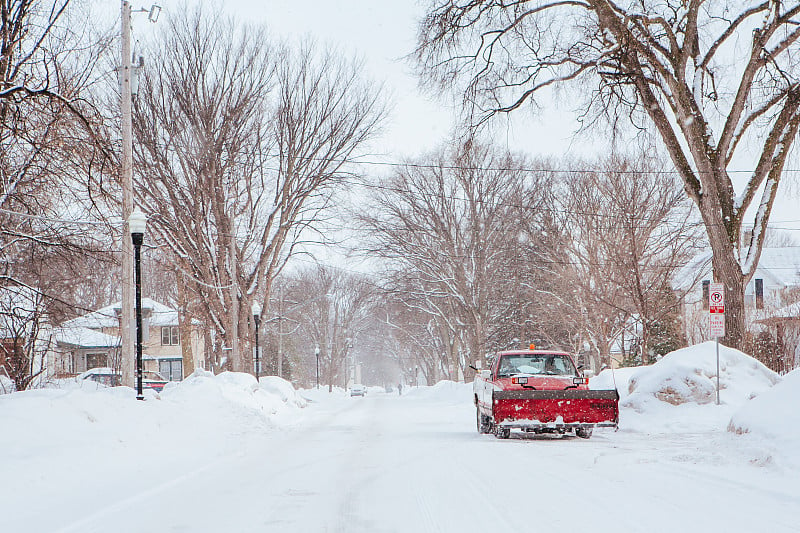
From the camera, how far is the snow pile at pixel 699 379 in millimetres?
18531

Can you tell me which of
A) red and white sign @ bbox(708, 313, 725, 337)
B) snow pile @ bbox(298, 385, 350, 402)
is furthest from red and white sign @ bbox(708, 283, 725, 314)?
snow pile @ bbox(298, 385, 350, 402)

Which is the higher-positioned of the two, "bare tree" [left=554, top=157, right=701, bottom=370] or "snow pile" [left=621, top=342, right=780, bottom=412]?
"bare tree" [left=554, top=157, right=701, bottom=370]

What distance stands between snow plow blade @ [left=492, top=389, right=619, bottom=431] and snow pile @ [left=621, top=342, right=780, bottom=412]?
3923mm

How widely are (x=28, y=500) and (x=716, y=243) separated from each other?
673 inches

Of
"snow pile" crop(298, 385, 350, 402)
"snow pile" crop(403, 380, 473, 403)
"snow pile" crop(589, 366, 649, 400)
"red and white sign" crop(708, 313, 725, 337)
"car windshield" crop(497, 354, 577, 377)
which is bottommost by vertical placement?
"snow pile" crop(298, 385, 350, 402)

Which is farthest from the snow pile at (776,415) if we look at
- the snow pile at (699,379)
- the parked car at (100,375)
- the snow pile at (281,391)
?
the parked car at (100,375)

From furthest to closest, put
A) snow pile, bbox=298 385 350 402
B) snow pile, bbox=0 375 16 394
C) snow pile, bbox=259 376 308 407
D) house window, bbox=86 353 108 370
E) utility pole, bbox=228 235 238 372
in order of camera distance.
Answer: house window, bbox=86 353 108 370 → snow pile, bbox=298 385 350 402 → snow pile, bbox=259 376 308 407 → utility pole, bbox=228 235 238 372 → snow pile, bbox=0 375 16 394

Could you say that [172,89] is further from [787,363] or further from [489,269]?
[787,363]

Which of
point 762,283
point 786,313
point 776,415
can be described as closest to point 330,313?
point 762,283

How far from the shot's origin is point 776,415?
36.3ft

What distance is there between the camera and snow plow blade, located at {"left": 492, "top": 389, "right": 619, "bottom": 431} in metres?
15.0

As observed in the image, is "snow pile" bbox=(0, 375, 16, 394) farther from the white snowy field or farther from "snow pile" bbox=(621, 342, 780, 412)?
"snow pile" bbox=(621, 342, 780, 412)

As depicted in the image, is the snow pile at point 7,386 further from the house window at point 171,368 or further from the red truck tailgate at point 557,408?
the house window at point 171,368

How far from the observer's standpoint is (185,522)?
7.38 m
